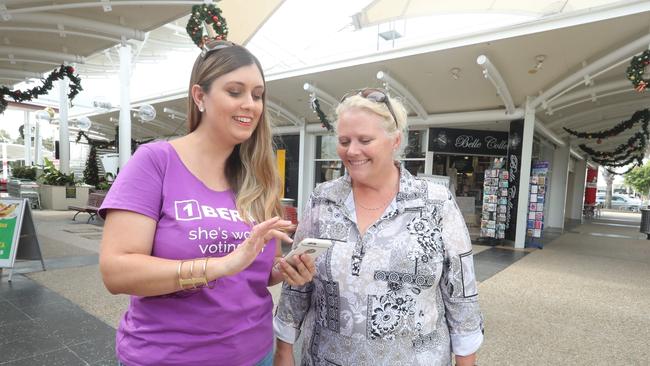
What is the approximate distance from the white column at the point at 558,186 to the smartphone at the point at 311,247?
15.9 m

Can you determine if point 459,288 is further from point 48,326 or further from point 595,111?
point 595,111

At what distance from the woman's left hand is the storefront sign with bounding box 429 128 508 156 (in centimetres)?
1072

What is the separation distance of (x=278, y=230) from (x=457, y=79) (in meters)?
9.07

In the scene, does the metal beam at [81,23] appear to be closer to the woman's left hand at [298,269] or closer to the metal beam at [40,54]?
the metal beam at [40,54]

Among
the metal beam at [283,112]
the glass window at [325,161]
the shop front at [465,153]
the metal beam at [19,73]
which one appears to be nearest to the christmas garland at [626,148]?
the shop front at [465,153]

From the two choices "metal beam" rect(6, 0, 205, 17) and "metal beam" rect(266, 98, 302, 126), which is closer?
"metal beam" rect(6, 0, 205, 17)

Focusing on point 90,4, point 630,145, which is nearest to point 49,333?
point 90,4

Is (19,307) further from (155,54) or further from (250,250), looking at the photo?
(155,54)

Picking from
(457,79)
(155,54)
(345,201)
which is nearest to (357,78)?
(457,79)

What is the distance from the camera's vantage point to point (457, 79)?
9.11m

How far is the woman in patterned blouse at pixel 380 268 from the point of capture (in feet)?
4.43

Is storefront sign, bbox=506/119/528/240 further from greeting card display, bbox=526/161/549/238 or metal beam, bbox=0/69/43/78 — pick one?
metal beam, bbox=0/69/43/78

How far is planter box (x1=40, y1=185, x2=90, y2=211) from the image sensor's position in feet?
43.7

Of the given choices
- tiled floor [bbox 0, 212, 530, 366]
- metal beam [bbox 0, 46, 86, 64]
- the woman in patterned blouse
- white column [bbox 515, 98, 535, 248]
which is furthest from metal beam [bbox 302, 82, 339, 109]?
the woman in patterned blouse
